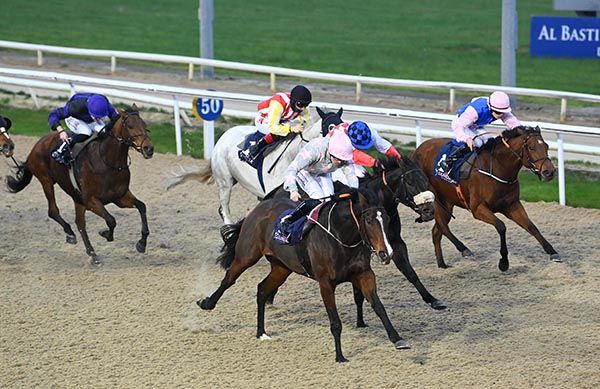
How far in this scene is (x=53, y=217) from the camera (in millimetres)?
12172

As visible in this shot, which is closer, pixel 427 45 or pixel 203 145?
pixel 203 145

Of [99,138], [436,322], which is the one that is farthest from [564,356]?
[99,138]

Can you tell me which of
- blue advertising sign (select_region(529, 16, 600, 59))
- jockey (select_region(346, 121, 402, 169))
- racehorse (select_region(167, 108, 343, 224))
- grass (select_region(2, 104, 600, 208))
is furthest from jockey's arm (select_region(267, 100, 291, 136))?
blue advertising sign (select_region(529, 16, 600, 59))

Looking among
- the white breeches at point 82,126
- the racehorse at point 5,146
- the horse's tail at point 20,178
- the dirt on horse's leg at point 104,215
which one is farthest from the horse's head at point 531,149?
the horse's tail at point 20,178

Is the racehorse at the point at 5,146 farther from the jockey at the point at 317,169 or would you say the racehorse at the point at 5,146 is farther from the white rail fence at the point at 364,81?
the white rail fence at the point at 364,81

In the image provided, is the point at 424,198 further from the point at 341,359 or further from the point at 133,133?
the point at 133,133

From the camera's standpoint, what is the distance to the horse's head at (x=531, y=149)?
1043 centimetres

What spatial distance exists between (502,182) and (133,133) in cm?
326

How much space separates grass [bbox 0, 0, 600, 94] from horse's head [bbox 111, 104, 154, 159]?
11254mm

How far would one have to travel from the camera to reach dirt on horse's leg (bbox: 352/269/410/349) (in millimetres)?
8367

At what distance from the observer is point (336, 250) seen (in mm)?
8406

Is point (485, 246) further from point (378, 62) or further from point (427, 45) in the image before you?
point (427, 45)

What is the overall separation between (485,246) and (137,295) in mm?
3415

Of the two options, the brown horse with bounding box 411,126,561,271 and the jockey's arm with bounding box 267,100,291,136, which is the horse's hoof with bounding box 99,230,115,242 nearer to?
the jockey's arm with bounding box 267,100,291,136
